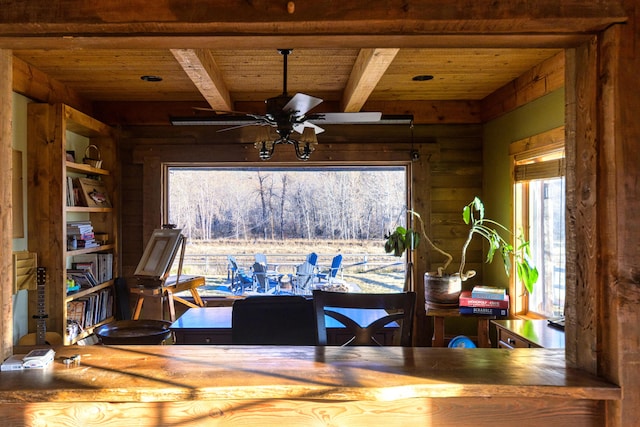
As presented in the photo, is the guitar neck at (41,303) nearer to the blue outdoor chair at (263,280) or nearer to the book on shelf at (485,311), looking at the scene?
the blue outdoor chair at (263,280)

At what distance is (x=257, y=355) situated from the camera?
1715 mm

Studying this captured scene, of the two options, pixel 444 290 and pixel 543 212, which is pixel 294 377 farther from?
pixel 543 212

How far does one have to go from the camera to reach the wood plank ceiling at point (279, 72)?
11.1 feet

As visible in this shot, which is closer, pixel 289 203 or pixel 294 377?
pixel 294 377

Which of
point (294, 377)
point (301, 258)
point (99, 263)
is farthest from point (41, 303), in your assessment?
point (301, 258)

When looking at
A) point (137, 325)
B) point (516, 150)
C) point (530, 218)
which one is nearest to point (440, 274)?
point (530, 218)

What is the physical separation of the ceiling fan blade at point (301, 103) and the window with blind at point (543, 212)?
1763 mm

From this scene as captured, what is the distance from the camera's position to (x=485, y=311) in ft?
11.8

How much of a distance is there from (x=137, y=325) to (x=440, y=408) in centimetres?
174

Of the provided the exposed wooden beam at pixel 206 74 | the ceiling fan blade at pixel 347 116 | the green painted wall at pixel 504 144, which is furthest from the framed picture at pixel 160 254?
the green painted wall at pixel 504 144

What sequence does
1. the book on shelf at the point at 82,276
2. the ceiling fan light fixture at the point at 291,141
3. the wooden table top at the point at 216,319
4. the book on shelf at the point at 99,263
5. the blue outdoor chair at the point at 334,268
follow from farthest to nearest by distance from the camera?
the blue outdoor chair at the point at 334,268, the book on shelf at the point at 99,263, the book on shelf at the point at 82,276, the ceiling fan light fixture at the point at 291,141, the wooden table top at the point at 216,319

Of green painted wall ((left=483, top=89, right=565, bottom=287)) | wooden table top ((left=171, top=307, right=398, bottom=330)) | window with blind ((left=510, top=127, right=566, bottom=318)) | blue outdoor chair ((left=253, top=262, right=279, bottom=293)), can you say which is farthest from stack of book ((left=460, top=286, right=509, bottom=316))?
blue outdoor chair ((left=253, top=262, right=279, bottom=293))

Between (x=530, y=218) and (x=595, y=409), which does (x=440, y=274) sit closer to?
(x=530, y=218)

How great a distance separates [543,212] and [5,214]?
358 centimetres
